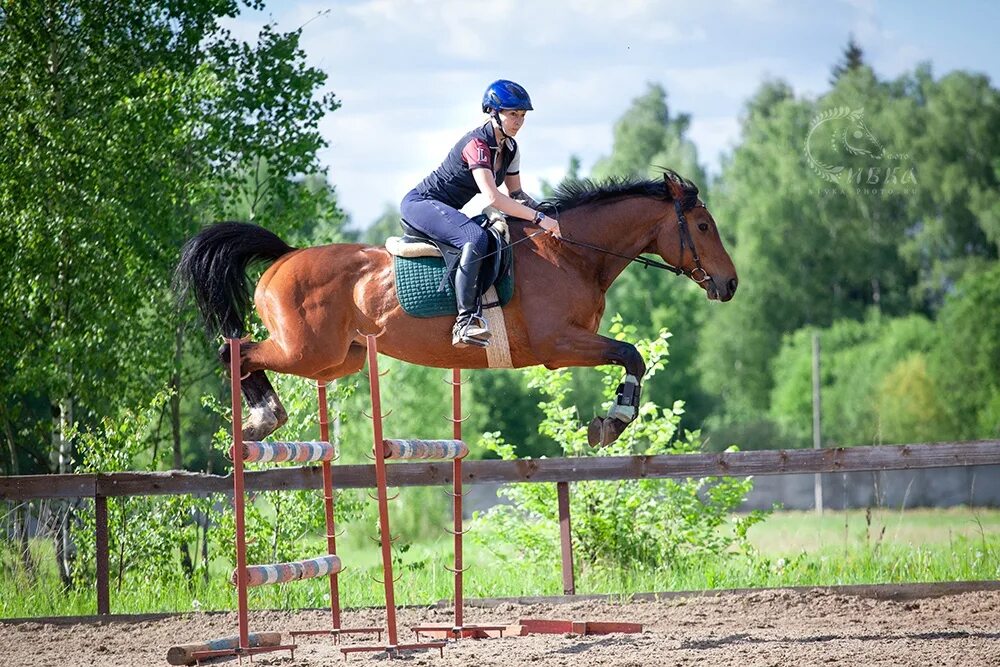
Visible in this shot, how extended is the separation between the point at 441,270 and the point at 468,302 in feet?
1.15

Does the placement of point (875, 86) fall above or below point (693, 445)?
above

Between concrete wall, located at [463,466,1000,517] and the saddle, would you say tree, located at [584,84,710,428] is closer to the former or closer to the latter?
concrete wall, located at [463,466,1000,517]

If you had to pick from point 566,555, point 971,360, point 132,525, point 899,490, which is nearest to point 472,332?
point 566,555

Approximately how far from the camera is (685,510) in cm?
902

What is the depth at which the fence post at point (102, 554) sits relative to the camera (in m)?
8.00

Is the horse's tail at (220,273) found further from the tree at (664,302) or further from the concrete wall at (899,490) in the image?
the tree at (664,302)

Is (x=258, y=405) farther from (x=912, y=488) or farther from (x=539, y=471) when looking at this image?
(x=912, y=488)

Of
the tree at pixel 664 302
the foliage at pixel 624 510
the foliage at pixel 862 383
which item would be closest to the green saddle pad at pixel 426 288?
the foliage at pixel 624 510

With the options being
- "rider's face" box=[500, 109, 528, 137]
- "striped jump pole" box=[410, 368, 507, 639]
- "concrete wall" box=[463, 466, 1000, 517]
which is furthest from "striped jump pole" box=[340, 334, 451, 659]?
"concrete wall" box=[463, 466, 1000, 517]

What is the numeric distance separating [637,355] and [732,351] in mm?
39082

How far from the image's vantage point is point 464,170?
21.1 ft

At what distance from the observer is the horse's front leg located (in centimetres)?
599

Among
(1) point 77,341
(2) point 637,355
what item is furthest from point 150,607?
(2) point 637,355

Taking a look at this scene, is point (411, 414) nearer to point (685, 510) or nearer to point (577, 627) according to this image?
point (685, 510)
